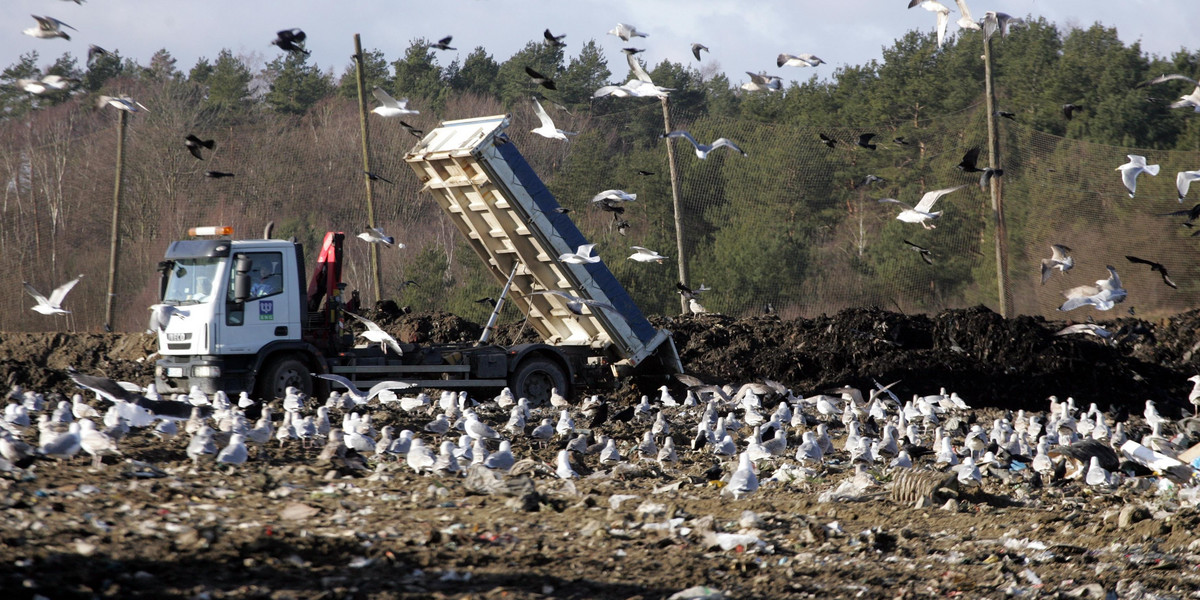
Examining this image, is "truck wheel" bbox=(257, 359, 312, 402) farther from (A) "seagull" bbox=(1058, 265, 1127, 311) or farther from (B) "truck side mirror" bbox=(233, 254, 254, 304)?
(A) "seagull" bbox=(1058, 265, 1127, 311)

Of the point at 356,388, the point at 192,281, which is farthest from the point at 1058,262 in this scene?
the point at 192,281

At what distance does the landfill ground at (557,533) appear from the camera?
4.35 meters

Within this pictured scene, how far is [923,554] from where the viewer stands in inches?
223

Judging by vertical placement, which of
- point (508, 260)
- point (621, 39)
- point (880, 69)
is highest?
point (880, 69)

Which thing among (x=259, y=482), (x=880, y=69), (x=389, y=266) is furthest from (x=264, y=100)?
(x=259, y=482)

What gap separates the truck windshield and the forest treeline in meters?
8.86

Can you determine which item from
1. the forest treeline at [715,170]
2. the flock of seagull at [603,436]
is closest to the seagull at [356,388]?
the flock of seagull at [603,436]

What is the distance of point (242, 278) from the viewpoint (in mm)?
10781

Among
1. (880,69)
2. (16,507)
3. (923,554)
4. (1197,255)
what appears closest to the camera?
Answer: (16,507)

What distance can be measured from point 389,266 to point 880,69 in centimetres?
1580

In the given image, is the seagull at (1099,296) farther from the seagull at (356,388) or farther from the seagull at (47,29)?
the seagull at (47,29)

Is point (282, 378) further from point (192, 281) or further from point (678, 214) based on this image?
point (678, 214)

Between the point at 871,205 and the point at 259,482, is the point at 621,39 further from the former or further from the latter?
the point at 871,205

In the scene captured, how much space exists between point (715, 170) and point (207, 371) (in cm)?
1726
